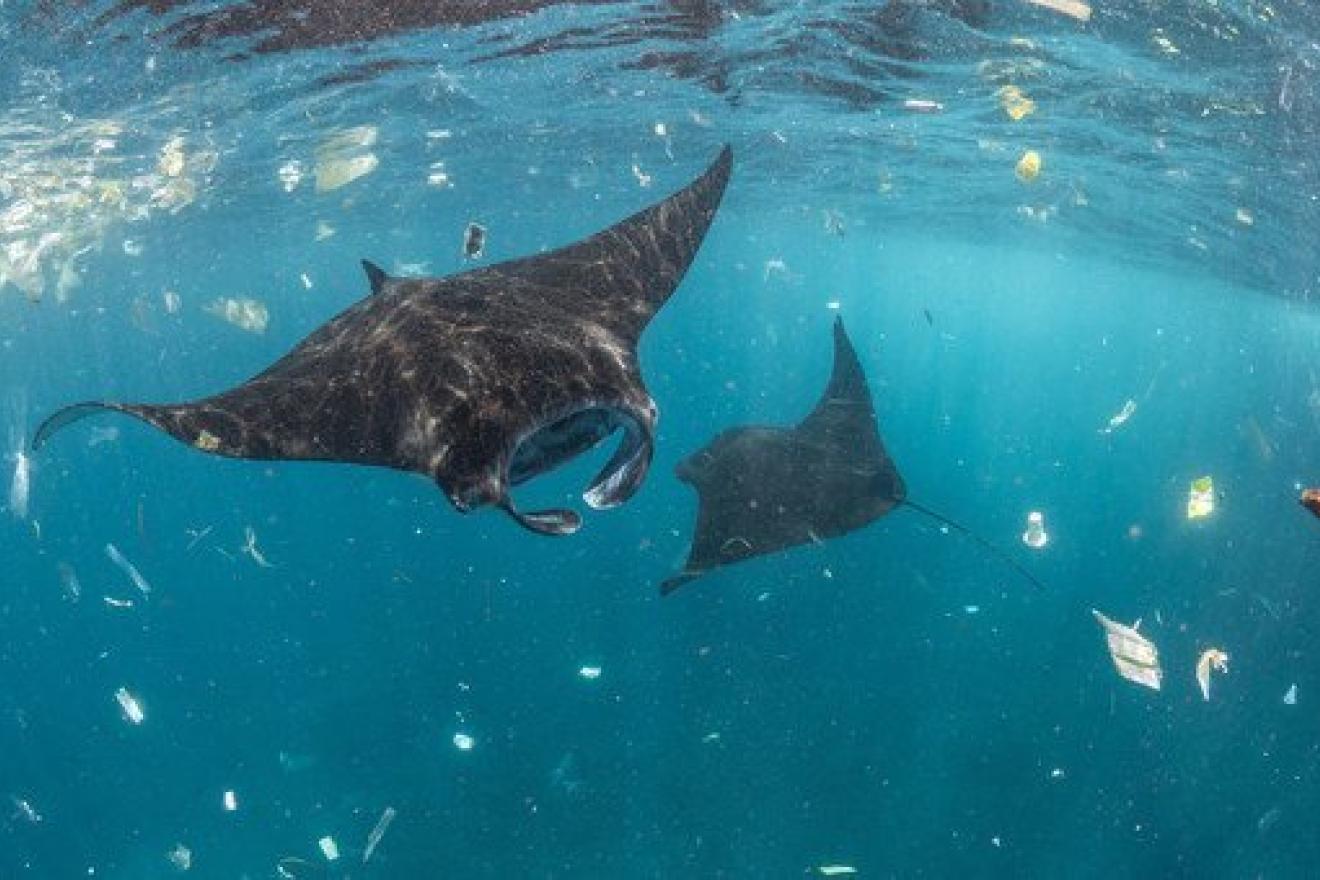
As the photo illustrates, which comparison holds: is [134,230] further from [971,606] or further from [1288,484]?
[1288,484]

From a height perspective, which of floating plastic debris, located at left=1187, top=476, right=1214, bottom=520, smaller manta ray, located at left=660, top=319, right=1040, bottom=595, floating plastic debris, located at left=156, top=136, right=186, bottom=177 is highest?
floating plastic debris, located at left=156, top=136, right=186, bottom=177

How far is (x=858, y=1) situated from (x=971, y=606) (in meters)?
16.7

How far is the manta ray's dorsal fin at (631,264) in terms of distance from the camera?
21.6 ft

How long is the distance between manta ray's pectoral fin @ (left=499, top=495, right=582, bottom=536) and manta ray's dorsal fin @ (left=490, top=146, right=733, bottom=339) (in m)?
2.46

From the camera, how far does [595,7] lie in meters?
13.9

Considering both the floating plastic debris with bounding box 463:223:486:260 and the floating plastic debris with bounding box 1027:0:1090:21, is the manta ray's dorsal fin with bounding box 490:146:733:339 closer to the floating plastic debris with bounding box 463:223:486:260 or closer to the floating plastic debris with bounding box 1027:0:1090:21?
the floating plastic debris with bounding box 463:223:486:260

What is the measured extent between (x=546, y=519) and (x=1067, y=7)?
1324 cm

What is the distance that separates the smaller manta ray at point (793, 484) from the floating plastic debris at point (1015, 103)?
9.41 m

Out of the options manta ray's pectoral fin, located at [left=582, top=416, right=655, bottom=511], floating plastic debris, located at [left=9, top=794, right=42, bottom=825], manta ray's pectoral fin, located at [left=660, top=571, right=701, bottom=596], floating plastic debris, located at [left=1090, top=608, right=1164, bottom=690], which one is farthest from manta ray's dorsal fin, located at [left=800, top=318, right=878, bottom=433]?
floating plastic debris, located at [left=9, top=794, right=42, bottom=825]

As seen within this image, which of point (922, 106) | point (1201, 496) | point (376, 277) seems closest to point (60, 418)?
point (376, 277)

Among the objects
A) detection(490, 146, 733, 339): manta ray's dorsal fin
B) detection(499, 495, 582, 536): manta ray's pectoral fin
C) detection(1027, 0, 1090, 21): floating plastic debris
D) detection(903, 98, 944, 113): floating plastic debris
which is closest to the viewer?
detection(499, 495, 582, 536): manta ray's pectoral fin

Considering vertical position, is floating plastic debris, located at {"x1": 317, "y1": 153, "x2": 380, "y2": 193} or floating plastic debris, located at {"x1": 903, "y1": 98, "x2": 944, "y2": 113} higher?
floating plastic debris, located at {"x1": 903, "y1": 98, "x2": 944, "y2": 113}

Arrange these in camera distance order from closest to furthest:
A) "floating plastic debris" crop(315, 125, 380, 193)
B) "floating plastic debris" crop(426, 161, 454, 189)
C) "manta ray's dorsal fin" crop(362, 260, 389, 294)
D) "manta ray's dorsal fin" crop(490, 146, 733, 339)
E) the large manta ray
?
the large manta ray < "manta ray's dorsal fin" crop(490, 146, 733, 339) < "manta ray's dorsal fin" crop(362, 260, 389, 294) < "floating plastic debris" crop(315, 125, 380, 193) < "floating plastic debris" crop(426, 161, 454, 189)

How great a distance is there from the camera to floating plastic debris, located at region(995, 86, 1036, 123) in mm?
17844
